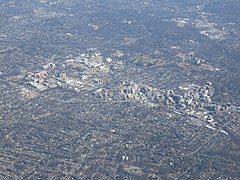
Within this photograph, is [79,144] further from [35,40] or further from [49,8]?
[49,8]

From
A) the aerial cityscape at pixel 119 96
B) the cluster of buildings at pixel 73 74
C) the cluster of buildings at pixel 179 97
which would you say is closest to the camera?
the aerial cityscape at pixel 119 96

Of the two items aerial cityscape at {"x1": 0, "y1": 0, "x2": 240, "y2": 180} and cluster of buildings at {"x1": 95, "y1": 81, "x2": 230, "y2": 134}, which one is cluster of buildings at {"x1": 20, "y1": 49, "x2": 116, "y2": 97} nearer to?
aerial cityscape at {"x1": 0, "y1": 0, "x2": 240, "y2": 180}

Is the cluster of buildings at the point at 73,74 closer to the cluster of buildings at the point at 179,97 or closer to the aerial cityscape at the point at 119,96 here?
the aerial cityscape at the point at 119,96

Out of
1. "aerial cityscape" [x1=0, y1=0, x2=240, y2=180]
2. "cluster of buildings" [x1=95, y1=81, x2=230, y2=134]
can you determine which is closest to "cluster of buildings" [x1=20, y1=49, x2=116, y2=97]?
"aerial cityscape" [x1=0, y1=0, x2=240, y2=180]

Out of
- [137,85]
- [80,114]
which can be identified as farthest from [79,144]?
[137,85]

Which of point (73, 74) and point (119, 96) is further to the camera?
point (73, 74)

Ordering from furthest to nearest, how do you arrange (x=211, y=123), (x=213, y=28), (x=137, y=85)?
(x=213, y=28)
(x=137, y=85)
(x=211, y=123)

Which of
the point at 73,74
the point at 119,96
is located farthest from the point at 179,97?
the point at 73,74

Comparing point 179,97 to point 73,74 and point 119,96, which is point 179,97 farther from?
point 73,74

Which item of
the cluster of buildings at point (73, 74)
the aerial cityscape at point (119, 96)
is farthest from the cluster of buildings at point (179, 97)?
the cluster of buildings at point (73, 74)
